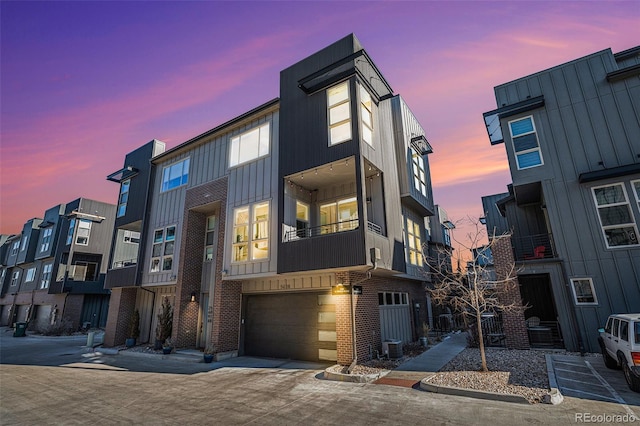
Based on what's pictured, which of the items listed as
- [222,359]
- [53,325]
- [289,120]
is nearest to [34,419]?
[222,359]

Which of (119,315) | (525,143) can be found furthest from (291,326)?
(525,143)

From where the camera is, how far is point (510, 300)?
1317 centimetres

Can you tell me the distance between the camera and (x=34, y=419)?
724cm

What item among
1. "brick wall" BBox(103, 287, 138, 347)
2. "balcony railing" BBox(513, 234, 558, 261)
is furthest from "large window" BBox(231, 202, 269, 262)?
"balcony railing" BBox(513, 234, 558, 261)

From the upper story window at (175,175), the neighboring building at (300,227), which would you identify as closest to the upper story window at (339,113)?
the neighboring building at (300,227)

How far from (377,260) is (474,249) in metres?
3.53

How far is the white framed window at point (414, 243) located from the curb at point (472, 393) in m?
8.43

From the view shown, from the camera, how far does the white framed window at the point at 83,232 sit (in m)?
32.8

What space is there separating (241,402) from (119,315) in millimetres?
16181

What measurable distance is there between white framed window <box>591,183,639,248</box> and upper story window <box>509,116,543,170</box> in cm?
266

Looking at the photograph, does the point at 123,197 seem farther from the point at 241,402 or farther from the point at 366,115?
the point at 241,402

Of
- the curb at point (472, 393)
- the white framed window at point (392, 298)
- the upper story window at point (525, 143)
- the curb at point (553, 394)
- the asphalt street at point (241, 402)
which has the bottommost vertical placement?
the asphalt street at point (241, 402)

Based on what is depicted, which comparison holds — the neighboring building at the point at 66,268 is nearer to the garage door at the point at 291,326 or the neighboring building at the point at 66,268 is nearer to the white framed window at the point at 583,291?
the garage door at the point at 291,326

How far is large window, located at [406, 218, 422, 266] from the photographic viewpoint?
54.5ft
